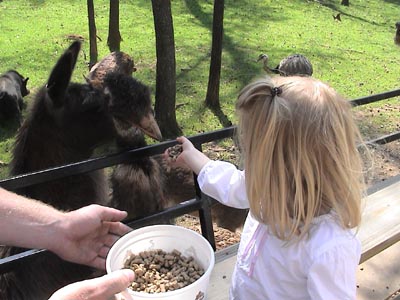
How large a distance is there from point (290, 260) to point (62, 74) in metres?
1.67

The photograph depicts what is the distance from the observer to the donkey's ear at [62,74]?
2.56 m

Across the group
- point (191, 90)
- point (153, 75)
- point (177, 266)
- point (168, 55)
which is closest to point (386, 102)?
point (191, 90)

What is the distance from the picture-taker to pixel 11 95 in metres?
7.47

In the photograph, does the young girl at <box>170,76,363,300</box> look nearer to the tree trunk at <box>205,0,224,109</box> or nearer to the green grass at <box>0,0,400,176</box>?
the green grass at <box>0,0,400,176</box>

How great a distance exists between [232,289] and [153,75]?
7.58m

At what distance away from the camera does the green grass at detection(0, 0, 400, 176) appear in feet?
29.8

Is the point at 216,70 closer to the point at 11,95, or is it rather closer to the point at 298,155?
the point at 11,95

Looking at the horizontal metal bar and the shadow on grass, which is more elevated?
the horizontal metal bar

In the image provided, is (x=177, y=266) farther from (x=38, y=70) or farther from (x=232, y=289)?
(x=38, y=70)

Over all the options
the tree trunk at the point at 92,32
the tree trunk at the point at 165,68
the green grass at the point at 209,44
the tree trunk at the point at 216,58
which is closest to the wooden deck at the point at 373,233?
the tree trunk at the point at 165,68

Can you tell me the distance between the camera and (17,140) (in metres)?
2.86

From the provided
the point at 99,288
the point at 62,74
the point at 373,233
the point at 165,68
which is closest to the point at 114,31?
the point at 165,68

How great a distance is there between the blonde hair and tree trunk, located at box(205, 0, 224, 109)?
6.14 m

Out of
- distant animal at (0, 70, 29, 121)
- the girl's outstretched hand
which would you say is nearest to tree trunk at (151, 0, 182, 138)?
distant animal at (0, 70, 29, 121)
